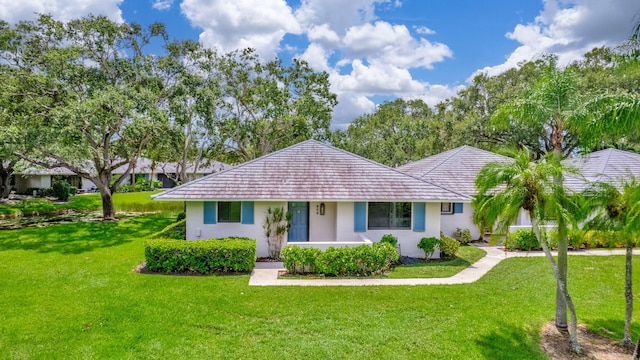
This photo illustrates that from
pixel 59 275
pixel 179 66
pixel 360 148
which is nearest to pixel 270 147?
pixel 179 66

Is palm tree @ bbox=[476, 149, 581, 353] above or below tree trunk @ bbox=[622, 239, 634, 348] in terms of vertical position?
above

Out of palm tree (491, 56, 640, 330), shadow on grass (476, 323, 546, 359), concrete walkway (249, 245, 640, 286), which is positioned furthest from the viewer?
concrete walkway (249, 245, 640, 286)

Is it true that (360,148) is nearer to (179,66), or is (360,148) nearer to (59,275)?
(179,66)

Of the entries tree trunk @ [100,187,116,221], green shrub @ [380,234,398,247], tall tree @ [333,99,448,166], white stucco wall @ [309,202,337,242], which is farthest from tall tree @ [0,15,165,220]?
tall tree @ [333,99,448,166]

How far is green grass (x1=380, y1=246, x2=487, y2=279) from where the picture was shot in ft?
42.4

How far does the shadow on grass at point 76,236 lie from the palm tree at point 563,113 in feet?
59.6

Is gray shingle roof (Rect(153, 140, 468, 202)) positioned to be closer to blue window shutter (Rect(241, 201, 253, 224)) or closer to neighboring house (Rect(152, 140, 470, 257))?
neighboring house (Rect(152, 140, 470, 257))

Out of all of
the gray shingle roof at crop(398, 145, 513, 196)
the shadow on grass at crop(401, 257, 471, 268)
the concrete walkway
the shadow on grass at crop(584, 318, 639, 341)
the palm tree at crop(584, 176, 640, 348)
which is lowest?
the shadow on grass at crop(584, 318, 639, 341)

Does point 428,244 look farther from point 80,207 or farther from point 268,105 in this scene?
point 80,207

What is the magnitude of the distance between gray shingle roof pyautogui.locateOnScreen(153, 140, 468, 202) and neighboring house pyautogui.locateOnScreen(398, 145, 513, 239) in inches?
124

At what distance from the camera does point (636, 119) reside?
607 centimetres

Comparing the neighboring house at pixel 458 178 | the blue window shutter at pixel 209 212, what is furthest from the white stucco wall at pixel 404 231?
the blue window shutter at pixel 209 212

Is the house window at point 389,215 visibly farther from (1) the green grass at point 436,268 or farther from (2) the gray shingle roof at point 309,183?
(1) the green grass at point 436,268

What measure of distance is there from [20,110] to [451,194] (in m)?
26.2
